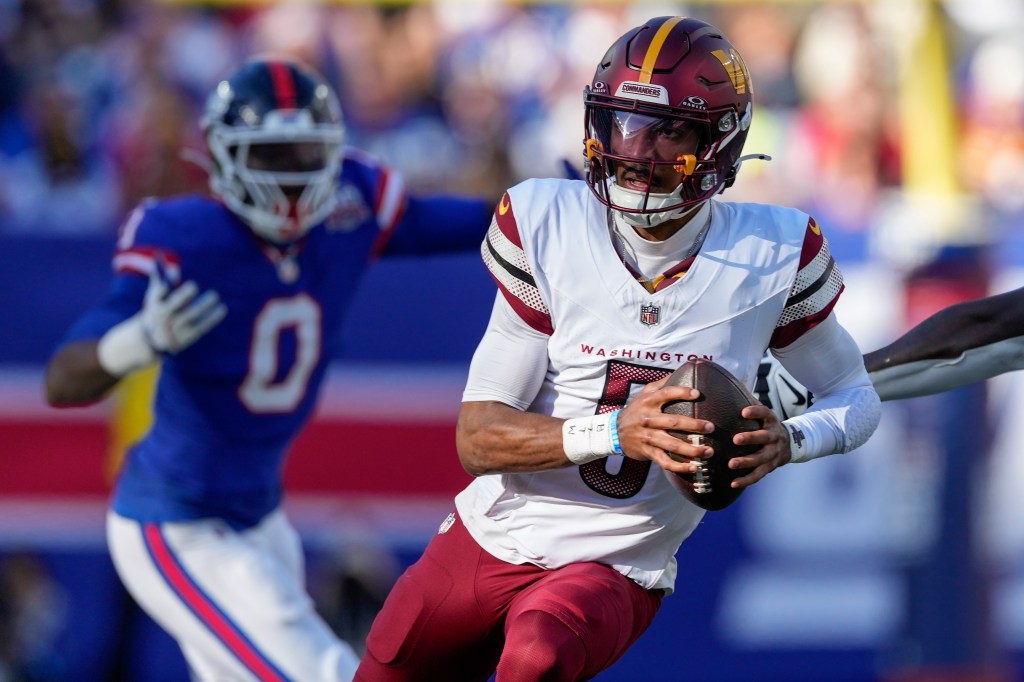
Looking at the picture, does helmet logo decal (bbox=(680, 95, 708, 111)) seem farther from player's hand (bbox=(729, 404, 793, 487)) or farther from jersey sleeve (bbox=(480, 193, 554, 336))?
player's hand (bbox=(729, 404, 793, 487))

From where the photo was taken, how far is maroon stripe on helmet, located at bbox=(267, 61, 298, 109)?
13.8ft

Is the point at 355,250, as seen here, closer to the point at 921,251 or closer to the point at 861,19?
the point at 921,251

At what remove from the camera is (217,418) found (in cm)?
411

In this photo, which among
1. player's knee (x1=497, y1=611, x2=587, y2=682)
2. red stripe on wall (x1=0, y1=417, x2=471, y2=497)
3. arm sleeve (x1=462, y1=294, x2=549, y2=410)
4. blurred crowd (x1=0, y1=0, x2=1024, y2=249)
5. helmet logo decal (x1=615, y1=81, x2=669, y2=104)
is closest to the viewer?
player's knee (x1=497, y1=611, x2=587, y2=682)

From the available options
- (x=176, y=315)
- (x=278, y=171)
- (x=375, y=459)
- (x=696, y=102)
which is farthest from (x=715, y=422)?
(x=375, y=459)

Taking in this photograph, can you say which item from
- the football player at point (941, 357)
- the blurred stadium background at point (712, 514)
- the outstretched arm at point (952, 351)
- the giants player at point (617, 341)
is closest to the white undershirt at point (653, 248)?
the giants player at point (617, 341)

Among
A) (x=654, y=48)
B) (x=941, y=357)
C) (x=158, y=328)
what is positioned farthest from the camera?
(x=158, y=328)

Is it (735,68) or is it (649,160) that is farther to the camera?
(735,68)

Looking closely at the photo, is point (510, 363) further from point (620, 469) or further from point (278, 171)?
point (278, 171)

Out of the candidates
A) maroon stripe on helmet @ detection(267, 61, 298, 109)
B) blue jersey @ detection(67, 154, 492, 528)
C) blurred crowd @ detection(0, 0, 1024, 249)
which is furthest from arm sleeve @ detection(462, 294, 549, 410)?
blurred crowd @ detection(0, 0, 1024, 249)

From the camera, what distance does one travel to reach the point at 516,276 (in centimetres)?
290

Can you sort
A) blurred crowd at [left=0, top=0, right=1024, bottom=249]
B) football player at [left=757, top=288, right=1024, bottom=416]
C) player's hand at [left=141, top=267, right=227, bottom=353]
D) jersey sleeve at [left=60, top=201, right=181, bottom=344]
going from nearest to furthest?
football player at [left=757, top=288, right=1024, bottom=416], player's hand at [left=141, top=267, right=227, bottom=353], jersey sleeve at [left=60, top=201, right=181, bottom=344], blurred crowd at [left=0, top=0, right=1024, bottom=249]

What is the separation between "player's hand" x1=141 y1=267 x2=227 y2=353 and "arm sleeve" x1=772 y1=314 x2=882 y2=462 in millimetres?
1655

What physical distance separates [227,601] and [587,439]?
1657 mm
